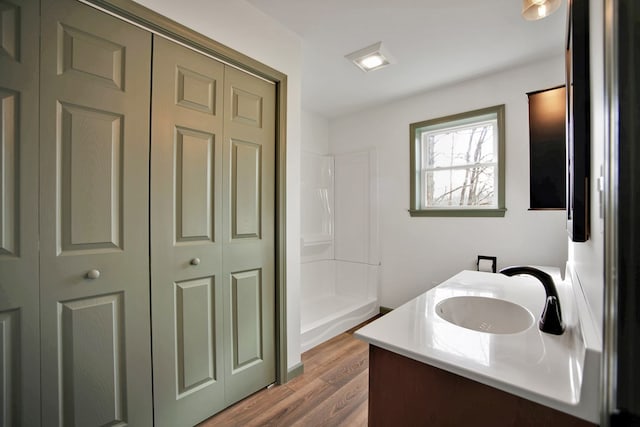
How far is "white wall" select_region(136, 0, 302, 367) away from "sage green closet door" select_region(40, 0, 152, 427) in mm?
322

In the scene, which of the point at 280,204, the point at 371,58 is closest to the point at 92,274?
the point at 280,204

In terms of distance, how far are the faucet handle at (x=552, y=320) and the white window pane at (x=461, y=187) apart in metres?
2.06

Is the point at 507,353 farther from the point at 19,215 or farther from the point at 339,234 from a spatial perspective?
the point at 339,234

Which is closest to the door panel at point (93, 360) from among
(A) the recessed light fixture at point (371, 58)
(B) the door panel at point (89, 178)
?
(B) the door panel at point (89, 178)

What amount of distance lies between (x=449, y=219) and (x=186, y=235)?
7.95 ft

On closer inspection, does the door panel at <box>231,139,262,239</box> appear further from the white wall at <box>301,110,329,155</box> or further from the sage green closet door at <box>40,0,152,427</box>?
the white wall at <box>301,110,329,155</box>

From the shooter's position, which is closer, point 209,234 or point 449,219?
point 209,234

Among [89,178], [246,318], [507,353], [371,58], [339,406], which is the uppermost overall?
[371,58]

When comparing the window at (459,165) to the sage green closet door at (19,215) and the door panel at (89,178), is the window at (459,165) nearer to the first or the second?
the door panel at (89,178)

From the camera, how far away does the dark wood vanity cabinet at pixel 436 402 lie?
2.17 feet

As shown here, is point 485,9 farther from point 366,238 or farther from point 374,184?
point 366,238

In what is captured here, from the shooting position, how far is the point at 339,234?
3.67 metres

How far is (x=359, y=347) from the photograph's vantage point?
260 centimetres

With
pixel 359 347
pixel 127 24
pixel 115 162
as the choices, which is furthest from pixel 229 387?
pixel 127 24
